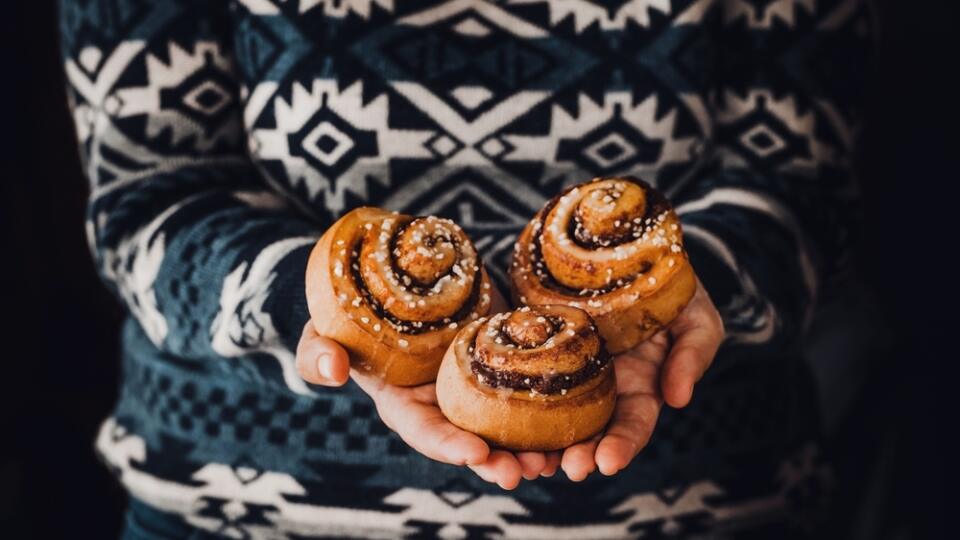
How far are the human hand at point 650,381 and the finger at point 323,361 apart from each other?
22cm

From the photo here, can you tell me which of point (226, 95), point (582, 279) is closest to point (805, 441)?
point (582, 279)

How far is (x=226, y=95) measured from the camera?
4.29ft

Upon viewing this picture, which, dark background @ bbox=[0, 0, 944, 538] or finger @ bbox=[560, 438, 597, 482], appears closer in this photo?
finger @ bbox=[560, 438, 597, 482]

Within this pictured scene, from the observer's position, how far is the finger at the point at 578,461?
81cm

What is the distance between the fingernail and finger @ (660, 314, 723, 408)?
327mm

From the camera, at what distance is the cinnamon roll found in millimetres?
965

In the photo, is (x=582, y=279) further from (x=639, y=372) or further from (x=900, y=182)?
(x=900, y=182)

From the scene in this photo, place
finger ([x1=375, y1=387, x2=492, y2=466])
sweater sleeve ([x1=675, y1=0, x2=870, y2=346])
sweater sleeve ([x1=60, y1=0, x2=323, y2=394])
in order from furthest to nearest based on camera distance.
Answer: sweater sleeve ([x1=675, y1=0, x2=870, y2=346]), sweater sleeve ([x1=60, y1=0, x2=323, y2=394]), finger ([x1=375, y1=387, x2=492, y2=466])

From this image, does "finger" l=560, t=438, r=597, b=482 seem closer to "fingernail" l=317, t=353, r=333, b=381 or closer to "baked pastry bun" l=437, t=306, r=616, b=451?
"baked pastry bun" l=437, t=306, r=616, b=451

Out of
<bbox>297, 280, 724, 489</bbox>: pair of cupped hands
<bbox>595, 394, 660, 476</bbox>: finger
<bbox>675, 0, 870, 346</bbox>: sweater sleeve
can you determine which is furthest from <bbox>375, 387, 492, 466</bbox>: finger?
<bbox>675, 0, 870, 346</bbox>: sweater sleeve

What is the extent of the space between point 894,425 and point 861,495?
0.47 feet

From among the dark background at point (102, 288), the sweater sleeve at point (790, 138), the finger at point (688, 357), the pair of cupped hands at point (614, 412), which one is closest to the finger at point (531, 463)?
the pair of cupped hands at point (614, 412)

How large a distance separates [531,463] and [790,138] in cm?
73

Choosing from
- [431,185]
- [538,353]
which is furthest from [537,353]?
[431,185]
